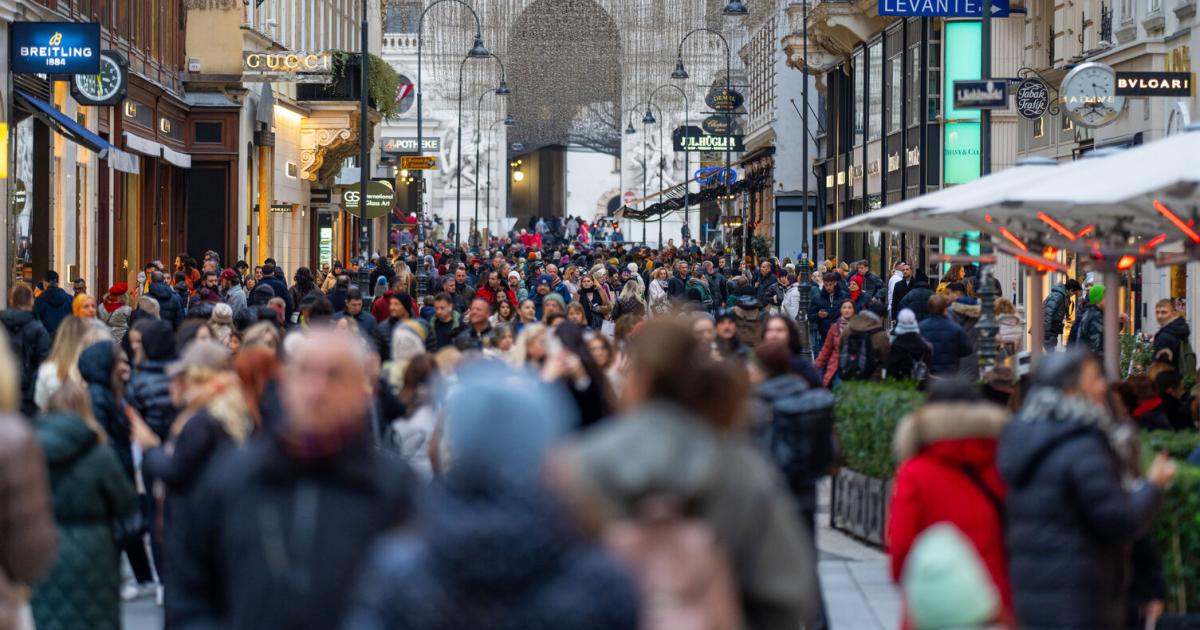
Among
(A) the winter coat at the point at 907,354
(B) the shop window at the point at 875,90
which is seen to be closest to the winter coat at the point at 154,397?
(A) the winter coat at the point at 907,354

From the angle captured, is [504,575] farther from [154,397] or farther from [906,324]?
[906,324]

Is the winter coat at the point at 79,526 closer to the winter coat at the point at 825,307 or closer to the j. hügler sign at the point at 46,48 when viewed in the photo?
the j. hügler sign at the point at 46,48

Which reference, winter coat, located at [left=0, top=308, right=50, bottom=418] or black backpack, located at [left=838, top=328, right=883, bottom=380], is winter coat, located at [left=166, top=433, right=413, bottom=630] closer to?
winter coat, located at [left=0, top=308, right=50, bottom=418]

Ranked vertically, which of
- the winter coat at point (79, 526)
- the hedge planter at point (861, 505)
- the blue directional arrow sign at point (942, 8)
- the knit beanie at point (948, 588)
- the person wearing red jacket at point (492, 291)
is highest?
the blue directional arrow sign at point (942, 8)

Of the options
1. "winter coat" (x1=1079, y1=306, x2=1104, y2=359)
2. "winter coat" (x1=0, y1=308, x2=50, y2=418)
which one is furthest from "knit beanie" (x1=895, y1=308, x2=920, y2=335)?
"winter coat" (x1=0, y1=308, x2=50, y2=418)

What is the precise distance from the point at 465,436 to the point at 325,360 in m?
0.94

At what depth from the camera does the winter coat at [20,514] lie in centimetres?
530

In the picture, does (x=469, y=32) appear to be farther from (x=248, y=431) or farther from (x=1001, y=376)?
(x=248, y=431)

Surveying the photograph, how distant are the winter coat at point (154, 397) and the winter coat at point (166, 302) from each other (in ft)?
37.1

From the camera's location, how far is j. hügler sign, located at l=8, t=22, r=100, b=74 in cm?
2498

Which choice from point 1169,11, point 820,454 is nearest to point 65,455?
point 820,454

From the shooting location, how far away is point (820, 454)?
8781 mm

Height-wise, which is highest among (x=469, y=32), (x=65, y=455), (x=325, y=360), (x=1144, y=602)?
(x=469, y=32)

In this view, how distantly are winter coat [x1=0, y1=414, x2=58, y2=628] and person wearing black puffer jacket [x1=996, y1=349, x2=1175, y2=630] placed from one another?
3085 millimetres
